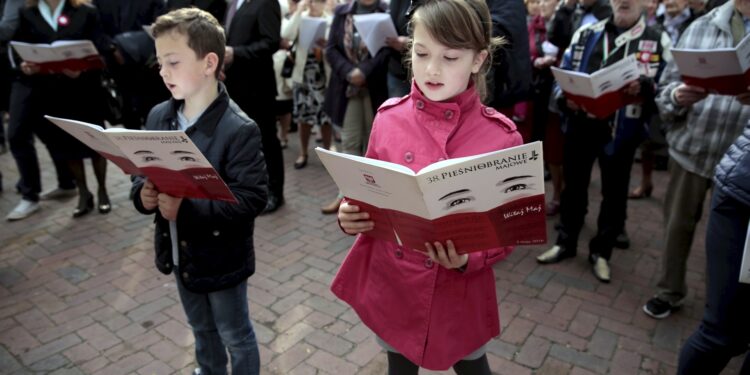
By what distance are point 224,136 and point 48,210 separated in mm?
4083

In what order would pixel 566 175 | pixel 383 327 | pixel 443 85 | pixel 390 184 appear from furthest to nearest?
pixel 566 175, pixel 383 327, pixel 443 85, pixel 390 184

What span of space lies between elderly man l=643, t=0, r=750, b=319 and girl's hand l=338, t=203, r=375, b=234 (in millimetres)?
2189

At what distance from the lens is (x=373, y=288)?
189 centimetres

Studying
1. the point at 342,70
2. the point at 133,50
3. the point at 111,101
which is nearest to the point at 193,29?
the point at 342,70

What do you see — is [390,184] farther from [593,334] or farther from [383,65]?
[383,65]

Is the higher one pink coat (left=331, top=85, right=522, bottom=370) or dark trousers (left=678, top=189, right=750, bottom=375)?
pink coat (left=331, top=85, right=522, bottom=370)

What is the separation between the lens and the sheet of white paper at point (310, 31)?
18.4ft

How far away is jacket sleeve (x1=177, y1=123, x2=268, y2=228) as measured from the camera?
202cm

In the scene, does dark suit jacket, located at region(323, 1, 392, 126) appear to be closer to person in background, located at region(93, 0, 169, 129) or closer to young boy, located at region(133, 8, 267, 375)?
person in background, located at region(93, 0, 169, 129)

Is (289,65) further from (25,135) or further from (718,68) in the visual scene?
(718,68)

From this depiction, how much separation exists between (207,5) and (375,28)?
1.53 metres

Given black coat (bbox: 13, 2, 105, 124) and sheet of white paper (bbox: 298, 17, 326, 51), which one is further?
sheet of white paper (bbox: 298, 17, 326, 51)

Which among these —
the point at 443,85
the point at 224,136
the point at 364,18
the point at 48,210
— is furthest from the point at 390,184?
the point at 48,210

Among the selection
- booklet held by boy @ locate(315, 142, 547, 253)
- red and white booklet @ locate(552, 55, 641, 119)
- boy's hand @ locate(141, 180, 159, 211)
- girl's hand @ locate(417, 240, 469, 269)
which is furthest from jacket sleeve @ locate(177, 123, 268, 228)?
red and white booklet @ locate(552, 55, 641, 119)
